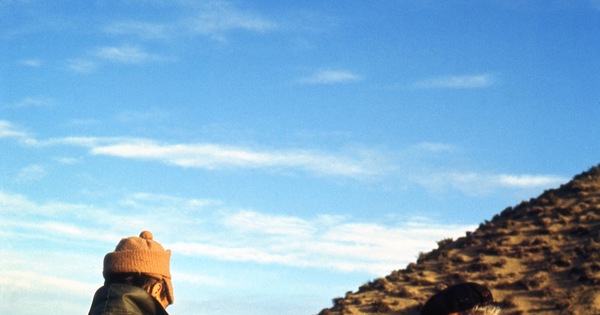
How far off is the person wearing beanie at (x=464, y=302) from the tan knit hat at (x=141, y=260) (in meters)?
1.44

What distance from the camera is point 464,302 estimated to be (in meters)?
3.97

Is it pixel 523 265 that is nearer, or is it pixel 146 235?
pixel 146 235

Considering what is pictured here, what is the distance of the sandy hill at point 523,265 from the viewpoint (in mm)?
29609

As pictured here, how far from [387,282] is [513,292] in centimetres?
718

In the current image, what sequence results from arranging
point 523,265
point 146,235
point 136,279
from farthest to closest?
point 523,265 < point 146,235 < point 136,279

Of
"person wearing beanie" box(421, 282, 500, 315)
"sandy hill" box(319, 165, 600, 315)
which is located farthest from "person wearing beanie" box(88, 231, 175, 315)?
"sandy hill" box(319, 165, 600, 315)

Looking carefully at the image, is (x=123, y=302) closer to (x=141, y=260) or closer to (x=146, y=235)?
(x=141, y=260)

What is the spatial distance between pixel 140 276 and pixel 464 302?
1712mm

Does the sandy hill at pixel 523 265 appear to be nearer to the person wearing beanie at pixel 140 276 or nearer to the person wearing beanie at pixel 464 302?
the person wearing beanie at pixel 464 302

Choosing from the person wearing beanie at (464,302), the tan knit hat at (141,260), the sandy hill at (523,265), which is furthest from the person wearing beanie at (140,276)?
the sandy hill at (523,265)

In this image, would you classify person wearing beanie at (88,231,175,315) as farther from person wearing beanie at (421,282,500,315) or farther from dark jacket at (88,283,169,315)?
person wearing beanie at (421,282,500,315)

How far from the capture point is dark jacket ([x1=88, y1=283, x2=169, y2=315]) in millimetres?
3869

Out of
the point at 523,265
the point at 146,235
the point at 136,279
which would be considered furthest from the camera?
the point at 523,265

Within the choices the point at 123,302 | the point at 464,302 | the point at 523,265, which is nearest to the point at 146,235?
the point at 123,302
